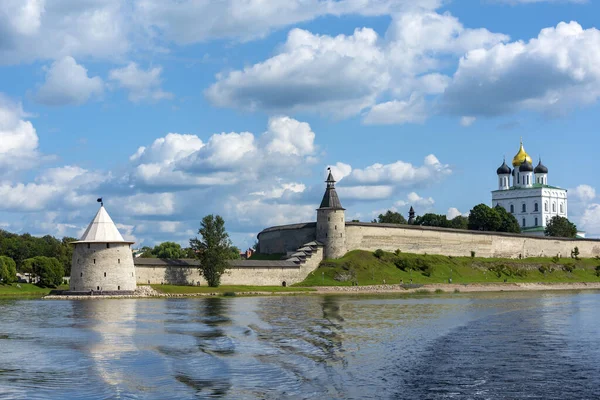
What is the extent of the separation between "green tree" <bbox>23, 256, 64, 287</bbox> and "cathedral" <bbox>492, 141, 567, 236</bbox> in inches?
2681

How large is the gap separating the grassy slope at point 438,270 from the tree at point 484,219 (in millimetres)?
10362

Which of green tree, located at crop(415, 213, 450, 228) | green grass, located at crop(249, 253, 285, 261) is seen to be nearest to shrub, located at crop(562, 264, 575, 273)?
green tree, located at crop(415, 213, 450, 228)

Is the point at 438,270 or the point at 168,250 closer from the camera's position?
the point at 438,270

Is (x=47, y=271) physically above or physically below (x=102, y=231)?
below

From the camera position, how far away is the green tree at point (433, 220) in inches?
3681

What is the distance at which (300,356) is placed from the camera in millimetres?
19000

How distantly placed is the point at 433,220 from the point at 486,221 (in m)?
6.83

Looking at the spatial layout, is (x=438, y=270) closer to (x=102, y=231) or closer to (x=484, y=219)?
(x=484, y=219)

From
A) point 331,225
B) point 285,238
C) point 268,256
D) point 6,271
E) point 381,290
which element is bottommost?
point 381,290

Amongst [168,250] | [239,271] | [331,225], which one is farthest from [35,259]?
[168,250]

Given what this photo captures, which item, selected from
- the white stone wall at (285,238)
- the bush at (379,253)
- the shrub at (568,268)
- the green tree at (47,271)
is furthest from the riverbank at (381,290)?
the white stone wall at (285,238)

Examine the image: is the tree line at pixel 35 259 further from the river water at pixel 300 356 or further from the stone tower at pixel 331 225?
the river water at pixel 300 356

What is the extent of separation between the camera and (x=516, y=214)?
359 feet

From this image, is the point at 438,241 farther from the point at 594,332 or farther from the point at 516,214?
the point at 594,332
